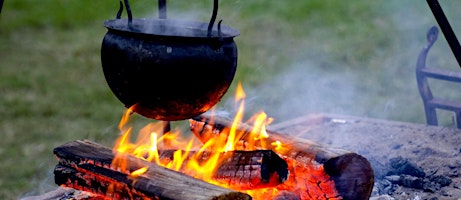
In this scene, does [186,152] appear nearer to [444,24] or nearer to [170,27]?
[170,27]

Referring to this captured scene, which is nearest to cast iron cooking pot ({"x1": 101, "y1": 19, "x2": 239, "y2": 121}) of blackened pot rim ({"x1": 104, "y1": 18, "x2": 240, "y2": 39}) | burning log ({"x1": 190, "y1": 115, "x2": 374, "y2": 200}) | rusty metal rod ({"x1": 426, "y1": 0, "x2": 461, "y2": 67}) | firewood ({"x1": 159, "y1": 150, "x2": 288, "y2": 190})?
blackened pot rim ({"x1": 104, "y1": 18, "x2": 240, "y2": 39})

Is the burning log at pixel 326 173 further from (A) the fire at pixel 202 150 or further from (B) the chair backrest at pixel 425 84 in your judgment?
(B) the chair backrest at pixel 425 84

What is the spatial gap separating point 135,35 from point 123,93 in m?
A: 0.27

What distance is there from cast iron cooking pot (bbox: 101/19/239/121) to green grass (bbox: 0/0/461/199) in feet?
6.65

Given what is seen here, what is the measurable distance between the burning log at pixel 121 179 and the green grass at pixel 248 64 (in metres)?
1.61

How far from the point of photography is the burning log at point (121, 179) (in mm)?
2512

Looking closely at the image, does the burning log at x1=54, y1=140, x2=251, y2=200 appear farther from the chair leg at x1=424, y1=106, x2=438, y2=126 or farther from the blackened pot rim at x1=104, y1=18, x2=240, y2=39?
the chair leg at x1=424, y1=106, x2=438, y2=126

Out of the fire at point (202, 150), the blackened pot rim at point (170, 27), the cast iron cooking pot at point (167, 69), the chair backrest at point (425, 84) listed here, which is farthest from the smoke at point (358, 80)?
the cast iron cooking pot at point (167, 69)

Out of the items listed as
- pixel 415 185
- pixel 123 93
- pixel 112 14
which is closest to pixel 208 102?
pixel 123 93

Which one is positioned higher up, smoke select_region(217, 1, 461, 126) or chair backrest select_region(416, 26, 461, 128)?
chair backrest select_region(416, 26, 461, 128)

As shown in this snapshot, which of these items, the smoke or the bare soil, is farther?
the smoke

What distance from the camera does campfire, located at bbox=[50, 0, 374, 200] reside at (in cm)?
261

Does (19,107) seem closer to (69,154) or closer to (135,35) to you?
(69,154)

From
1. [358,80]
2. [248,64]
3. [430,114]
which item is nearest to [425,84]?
[430,114]
